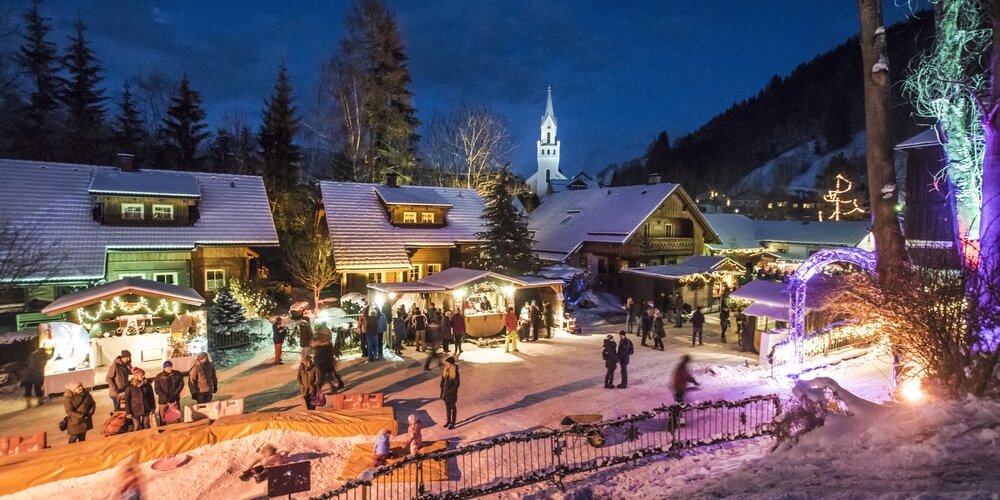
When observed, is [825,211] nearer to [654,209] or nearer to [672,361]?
[654,209]

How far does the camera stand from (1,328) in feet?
62.6

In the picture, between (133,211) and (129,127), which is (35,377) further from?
(129,127)

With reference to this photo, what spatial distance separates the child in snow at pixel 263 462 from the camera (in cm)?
845

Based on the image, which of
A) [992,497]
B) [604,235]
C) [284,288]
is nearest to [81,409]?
[992,497]

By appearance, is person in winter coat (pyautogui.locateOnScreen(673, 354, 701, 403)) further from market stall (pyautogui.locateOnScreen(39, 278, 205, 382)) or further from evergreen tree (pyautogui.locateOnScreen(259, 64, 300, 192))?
evergreen tree (pyautogui.locateOnScreen(259, 64, 300, 192))

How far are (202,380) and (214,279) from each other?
48.2ft

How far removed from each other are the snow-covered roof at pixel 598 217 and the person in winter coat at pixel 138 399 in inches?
846

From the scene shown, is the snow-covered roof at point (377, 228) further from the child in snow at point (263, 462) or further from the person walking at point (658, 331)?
the child in snow at point (263, 462)

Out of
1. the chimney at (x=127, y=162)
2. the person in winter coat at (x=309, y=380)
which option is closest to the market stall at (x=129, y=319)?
the person in winter coat at (x=309, y=380)

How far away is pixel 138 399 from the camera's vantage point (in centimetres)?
1026

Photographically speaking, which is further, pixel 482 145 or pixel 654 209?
pixel 482 145

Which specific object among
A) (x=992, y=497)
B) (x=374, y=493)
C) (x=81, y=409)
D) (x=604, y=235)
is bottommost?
(x=374, y=493)

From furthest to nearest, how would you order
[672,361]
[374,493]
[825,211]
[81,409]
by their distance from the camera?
[825,211], [672,361], [81,409], [374,493]

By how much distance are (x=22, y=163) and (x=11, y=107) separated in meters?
14.2
